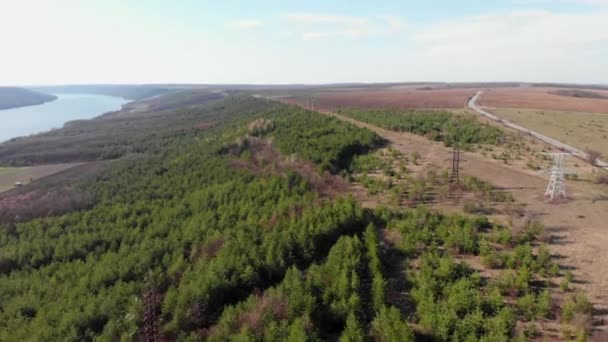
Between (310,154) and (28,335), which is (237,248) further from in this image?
(310,154)

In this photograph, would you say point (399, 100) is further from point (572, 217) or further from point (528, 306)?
point (528, 306)

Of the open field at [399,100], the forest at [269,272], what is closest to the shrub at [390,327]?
the forest at [269,272]

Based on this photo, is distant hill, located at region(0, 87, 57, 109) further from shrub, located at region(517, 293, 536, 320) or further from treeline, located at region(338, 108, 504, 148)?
shrub, located at region(517, 293, 536, 320)

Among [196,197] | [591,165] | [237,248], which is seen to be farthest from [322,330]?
[591,165]

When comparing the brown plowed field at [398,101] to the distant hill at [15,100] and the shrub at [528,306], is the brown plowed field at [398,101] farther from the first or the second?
the distant hill at [15,100]

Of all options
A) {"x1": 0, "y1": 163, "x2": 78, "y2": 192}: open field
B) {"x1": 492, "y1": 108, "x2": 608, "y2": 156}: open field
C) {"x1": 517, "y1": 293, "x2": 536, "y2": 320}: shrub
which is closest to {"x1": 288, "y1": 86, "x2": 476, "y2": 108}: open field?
{"x1": 492, "y1": 108, "x2": 608, "y2": 156}: open field

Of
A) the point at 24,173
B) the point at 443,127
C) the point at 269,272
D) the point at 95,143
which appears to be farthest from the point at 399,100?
the point at 269,272
